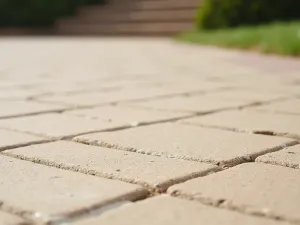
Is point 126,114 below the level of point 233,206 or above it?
below

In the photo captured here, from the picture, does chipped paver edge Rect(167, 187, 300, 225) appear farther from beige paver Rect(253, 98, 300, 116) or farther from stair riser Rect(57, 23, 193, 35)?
stair riser Rect(57, 23, 193, 35)

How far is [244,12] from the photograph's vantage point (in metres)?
9.40

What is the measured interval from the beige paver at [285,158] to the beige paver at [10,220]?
65 cm

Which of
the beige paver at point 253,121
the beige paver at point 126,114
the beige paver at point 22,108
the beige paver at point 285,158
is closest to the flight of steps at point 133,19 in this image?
the beige paver at point 22,108

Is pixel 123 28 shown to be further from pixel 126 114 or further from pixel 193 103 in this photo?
pixel 126 114

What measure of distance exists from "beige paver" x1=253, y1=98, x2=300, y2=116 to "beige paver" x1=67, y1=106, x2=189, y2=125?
0.38 meters

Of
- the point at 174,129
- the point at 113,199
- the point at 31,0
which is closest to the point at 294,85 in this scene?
the point at 174,129

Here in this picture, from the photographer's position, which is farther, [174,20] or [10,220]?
[174,20]

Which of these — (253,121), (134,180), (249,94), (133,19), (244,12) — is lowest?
(133,19)

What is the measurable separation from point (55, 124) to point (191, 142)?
52 cm

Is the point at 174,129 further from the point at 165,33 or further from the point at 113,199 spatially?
the point at 165,33

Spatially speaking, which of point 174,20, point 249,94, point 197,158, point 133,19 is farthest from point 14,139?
point 133,19

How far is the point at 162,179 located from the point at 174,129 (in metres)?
0.67

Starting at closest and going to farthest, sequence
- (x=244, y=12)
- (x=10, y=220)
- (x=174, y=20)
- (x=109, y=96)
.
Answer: (x=10, y=220), (x=109, y=96), (x=244, y=12), (x=174, y=20)
